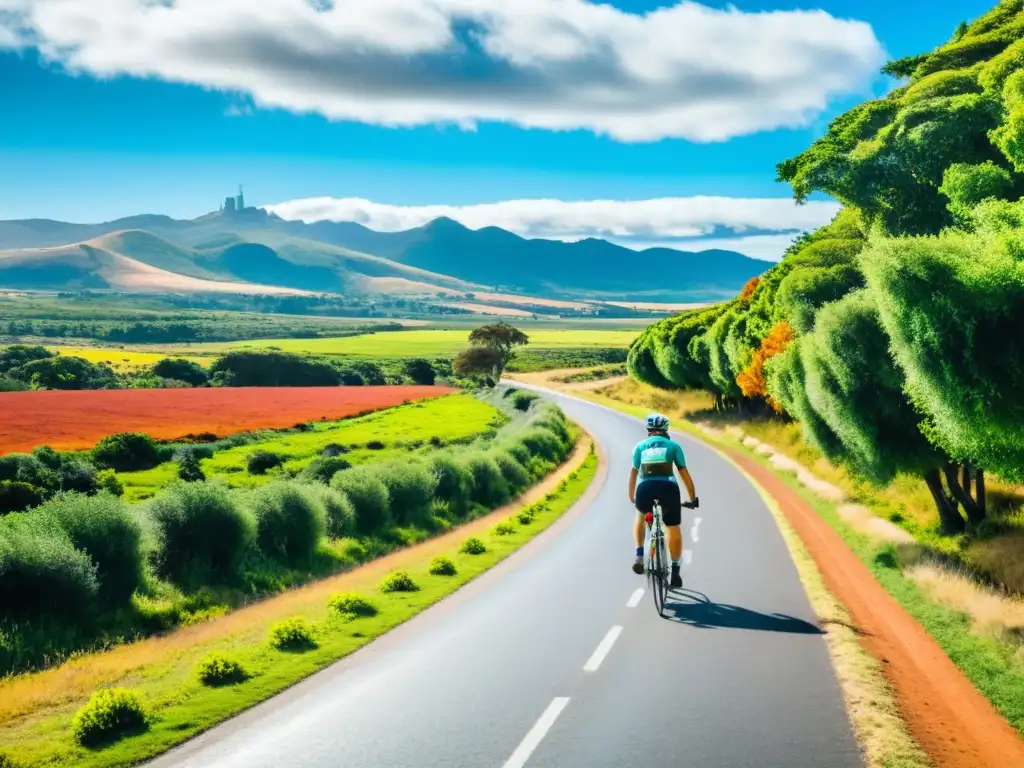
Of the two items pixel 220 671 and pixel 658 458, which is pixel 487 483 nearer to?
pixel 658 458

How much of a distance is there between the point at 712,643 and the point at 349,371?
120928mm

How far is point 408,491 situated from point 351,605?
15.2 meters

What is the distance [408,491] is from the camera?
3067 centimetres

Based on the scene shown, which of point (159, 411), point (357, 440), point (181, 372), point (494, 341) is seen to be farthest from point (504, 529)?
point (494, 341)

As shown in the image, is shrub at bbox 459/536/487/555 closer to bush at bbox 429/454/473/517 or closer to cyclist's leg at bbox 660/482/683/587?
cyclist's leg at bbox 660/482/683/587

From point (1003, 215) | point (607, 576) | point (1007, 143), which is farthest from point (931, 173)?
point (607, 576)

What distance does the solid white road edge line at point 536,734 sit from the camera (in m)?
8.06

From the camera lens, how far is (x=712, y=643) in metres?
12.2

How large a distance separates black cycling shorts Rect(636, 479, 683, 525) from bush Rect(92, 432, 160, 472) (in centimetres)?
3776

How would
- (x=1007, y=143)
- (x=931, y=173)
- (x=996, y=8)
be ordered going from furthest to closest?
(x=996, y=8), (x=931, y=173), (x=1007, y=143)

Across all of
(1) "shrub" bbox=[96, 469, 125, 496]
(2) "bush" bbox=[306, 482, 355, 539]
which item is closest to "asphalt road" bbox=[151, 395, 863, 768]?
(2) "bush" bbox=[306, 482, 355, 539]

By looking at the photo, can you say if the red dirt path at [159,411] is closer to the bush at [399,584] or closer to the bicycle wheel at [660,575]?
the bush at [399,584]

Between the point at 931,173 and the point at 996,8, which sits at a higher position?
the point at 996,8

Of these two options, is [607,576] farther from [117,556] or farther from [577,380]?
[577,380]
